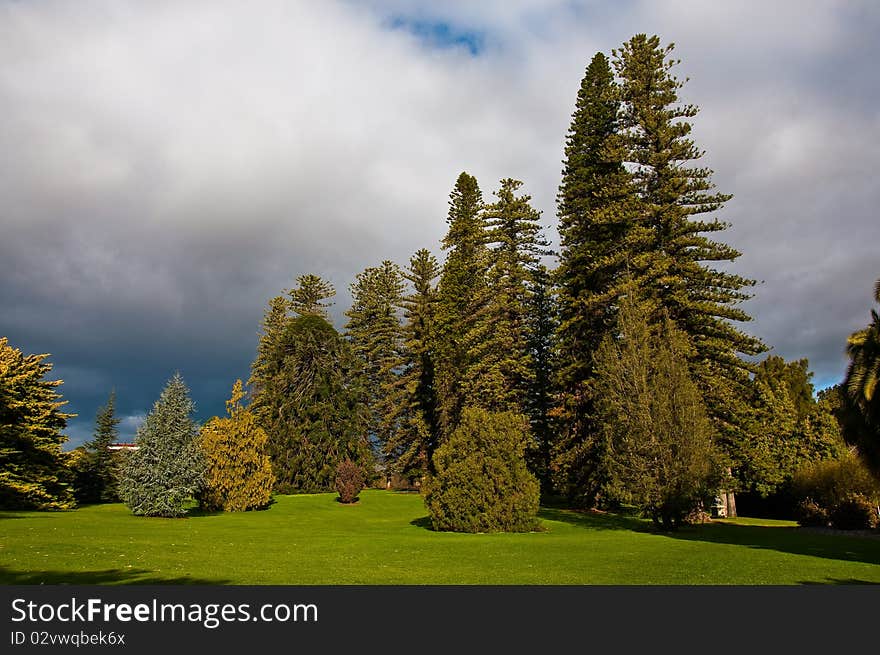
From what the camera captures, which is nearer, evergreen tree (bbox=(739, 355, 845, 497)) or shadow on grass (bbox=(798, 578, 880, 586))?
shadow on grass (bbox=(798, 578, 880, 586))

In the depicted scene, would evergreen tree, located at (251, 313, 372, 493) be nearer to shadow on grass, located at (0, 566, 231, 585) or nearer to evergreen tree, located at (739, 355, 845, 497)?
evergreen tree, located at (739, 355, 845, 497)

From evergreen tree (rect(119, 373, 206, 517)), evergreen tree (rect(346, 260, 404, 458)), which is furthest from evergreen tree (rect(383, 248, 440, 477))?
evergreen tree (rect(119, 373, 206, 517))

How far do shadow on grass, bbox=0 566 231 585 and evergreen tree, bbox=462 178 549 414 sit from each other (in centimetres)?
2883

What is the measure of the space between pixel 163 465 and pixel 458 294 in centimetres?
2478

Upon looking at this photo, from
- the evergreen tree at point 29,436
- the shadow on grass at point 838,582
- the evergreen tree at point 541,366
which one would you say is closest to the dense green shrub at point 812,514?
the evergreen tree at point 541,366

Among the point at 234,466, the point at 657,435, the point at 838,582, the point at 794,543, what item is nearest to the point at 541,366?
the point at 657,435

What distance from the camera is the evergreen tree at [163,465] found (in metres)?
28.9

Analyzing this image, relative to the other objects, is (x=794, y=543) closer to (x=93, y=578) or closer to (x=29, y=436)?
(x=93, y=578)

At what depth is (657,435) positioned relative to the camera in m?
24.1

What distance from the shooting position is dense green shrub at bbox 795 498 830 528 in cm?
2819

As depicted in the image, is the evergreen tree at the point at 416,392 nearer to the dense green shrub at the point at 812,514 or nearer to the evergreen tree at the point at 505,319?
the evergreen tree at the point at 505,319

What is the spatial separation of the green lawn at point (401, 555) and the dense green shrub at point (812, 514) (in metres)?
6.23

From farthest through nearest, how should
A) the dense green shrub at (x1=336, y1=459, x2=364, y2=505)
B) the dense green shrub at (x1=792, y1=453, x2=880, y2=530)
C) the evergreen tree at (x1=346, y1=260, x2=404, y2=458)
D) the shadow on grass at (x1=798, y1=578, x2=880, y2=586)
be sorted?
1. the evergreen tree at (x1=346, y1=260, x2=404, y2=458)
2. the dense green shrub at (x1=336, y1=459, x2=364, y2=505)
3. the dense green shrub at (x1=792, y1=453, x2=880, y2=530)
4. the shadow on grass at (x1=798, y1=578, x2=880, y2=586)

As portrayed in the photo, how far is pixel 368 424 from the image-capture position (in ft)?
173
